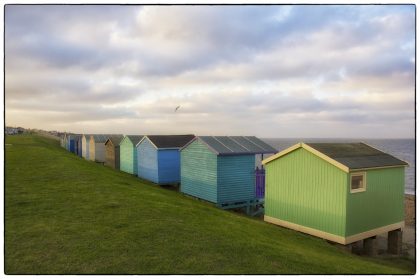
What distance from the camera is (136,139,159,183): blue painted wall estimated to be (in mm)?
28217

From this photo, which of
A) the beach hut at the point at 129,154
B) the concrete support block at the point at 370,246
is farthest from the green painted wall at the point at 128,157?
the concrete support block at the point at 370,246

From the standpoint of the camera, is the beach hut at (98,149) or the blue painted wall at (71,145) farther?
the blue painted wall at (71,145)

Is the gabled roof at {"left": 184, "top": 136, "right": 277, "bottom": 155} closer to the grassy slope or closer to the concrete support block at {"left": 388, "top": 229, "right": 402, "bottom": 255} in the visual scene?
the grassy slope

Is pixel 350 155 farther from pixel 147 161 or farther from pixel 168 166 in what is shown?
pixel 147 161

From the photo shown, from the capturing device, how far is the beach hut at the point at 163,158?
27.7m

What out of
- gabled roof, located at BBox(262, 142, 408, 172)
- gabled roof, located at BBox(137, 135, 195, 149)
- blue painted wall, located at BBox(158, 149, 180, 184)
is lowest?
blue painted wall, located at BBox(158, 149, 180, 184)

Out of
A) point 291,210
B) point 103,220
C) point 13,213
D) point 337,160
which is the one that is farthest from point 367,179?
point 13,213

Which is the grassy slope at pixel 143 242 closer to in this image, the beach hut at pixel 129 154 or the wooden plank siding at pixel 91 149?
the beach hut at pixel 129 154

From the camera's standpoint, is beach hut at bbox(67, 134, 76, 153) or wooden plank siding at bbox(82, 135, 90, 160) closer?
wooden plank siding at bbox(82, 135, 90, 160)

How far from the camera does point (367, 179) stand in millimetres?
14344

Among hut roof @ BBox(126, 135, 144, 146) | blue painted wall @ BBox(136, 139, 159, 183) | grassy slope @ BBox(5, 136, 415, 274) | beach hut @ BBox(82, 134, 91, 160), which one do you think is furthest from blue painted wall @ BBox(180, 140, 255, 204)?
beach hut @ BBox(82, 134, 91, 160)

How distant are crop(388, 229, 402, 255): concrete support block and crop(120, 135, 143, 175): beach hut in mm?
22547

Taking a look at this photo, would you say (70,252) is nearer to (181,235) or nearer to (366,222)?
(181,235)

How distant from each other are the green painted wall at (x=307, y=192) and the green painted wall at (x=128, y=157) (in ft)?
63.3
